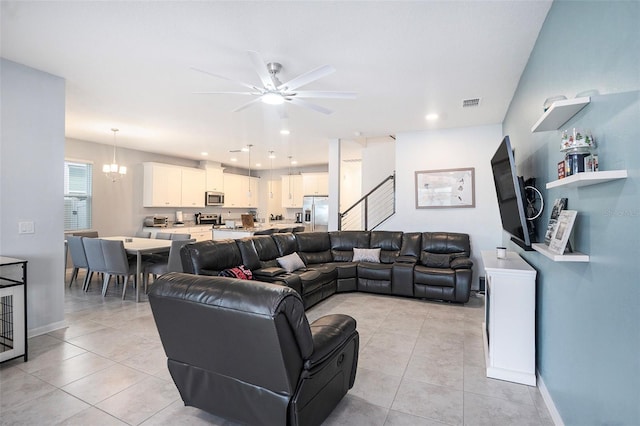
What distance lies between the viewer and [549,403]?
2.15 m

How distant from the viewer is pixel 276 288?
1.58 metres

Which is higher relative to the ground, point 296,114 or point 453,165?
point 296,114

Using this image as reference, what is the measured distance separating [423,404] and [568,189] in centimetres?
170

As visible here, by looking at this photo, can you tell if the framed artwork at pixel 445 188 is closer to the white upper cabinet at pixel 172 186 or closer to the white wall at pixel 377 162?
the white wall at pixel 377 162

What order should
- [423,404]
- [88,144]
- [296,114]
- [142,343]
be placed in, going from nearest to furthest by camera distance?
[423,404], [142,343], [296,114], [88,144]

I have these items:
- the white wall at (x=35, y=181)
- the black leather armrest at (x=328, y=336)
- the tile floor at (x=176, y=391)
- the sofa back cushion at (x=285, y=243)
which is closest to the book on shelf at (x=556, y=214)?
the tile floor at (x=176, y=391)

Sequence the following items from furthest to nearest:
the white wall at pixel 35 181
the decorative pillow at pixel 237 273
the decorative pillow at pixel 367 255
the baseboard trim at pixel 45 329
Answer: the decorative pillow at pixel 367 255, the decorative pillow at pixel 237 273, the baseboard trim at pixel 45 329, the white wall at pixel 35 181

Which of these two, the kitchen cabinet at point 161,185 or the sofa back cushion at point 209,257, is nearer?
the sofa back cushion at point 209,257

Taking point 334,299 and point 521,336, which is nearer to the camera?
point 521,336

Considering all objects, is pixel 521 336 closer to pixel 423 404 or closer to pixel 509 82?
pixel 423 404

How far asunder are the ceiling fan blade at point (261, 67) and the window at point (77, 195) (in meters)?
5.73

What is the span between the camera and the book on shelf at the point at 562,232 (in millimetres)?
1620

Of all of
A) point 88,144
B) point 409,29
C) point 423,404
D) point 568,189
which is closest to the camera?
point 568,189

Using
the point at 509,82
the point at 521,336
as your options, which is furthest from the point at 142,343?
the point at 509,82
